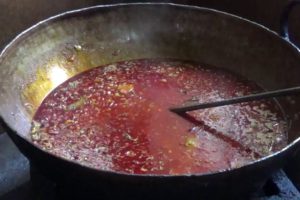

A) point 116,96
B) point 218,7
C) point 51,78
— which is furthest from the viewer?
point 218,7

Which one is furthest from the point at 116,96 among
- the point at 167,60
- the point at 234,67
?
the point at 234,67

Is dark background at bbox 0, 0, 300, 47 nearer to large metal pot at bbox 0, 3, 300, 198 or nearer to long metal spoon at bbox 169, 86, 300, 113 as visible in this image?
large metal pot at bbox 0, 3, 300, 198

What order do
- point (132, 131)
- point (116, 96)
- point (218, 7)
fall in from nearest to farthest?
point (132, 131), point (116, 96), point (218, 7)

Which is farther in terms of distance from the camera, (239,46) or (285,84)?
(239,46)

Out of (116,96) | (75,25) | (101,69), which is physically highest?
(75,25)

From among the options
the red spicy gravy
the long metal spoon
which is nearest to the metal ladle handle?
the red spicy gravy

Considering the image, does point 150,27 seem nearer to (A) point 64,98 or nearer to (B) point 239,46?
(B) point 239,46
